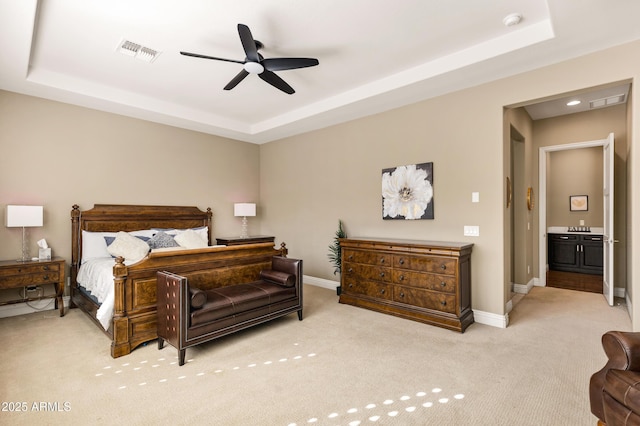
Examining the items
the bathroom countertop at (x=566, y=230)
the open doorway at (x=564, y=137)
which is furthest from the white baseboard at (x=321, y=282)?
the bathroom countertop at (x=566, y=230)

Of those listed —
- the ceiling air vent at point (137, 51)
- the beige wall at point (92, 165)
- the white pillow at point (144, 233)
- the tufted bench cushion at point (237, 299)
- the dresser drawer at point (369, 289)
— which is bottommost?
the dresser drawer at point (369, 289)

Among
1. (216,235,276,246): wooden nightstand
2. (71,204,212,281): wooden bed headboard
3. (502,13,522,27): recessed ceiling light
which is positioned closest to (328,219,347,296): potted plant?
(216,235,276,246): wooden nightstand

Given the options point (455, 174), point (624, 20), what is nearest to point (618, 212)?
point (455, 174)

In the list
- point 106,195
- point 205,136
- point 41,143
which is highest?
point 205,136

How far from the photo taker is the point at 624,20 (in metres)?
2.66

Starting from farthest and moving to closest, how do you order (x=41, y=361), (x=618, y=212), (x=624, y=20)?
1. (x=618, y=212)
2. (x=41, y=361)
3. (x=624, y=20)

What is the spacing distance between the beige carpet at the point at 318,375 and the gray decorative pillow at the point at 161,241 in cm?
134

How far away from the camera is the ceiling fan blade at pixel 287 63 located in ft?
9.86

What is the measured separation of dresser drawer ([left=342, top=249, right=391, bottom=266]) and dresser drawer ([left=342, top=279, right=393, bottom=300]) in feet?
0.94

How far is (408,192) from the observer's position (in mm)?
4555

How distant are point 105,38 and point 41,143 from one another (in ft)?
6.94

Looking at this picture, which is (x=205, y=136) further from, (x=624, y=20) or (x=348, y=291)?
(x=624, y=20)

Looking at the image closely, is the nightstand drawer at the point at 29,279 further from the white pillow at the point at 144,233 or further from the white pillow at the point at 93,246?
the white pillow at the point at 144,233

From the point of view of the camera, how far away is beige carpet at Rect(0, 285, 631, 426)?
2117mm
